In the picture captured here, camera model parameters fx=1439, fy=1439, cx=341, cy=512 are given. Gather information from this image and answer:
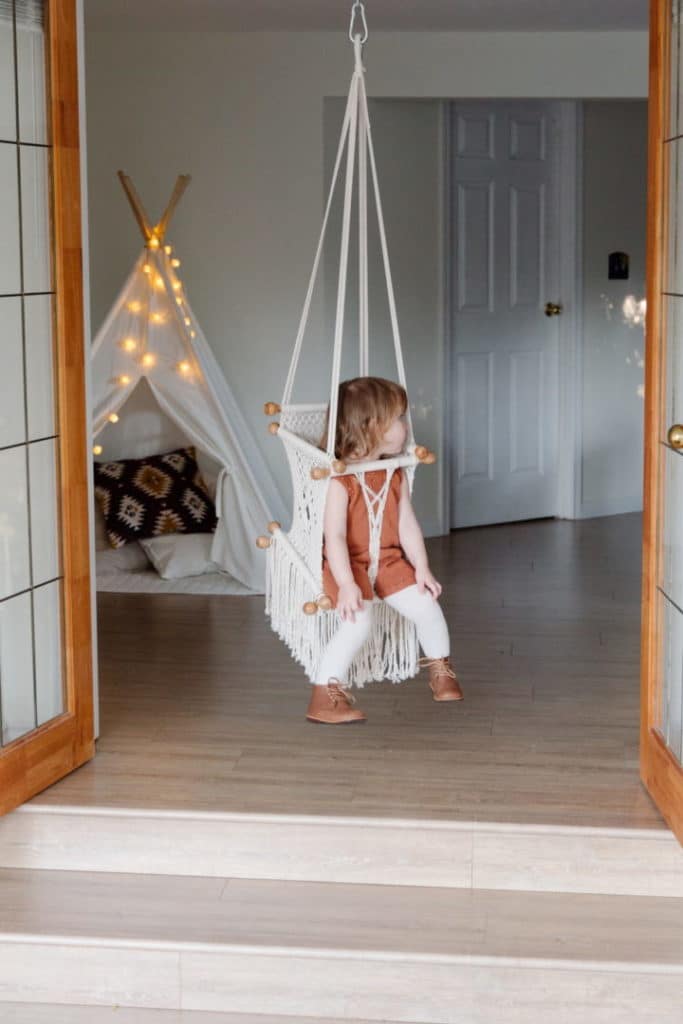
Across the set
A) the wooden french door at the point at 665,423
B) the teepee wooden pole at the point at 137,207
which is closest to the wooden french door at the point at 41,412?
the wooden french door at the point at 665,423

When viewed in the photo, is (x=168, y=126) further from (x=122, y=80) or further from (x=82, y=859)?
(x=82, y=859)

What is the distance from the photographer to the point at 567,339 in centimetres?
687

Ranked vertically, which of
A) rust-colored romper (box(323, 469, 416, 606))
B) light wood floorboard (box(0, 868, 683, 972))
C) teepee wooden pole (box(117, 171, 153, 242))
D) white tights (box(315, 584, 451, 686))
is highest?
teepee wooden pole (box(117, 171, 153, 242))

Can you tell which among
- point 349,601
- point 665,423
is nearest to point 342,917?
point 349,601

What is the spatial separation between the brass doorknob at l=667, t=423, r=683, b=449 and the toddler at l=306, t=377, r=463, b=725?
0.71m

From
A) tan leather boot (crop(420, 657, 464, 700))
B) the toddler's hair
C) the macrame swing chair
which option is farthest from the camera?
tan leather boot (crop(420, 657, 464, 700))

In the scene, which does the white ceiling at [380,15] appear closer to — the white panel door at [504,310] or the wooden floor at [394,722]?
the white panel door at [504,310]

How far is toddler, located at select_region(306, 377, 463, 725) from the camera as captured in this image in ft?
11.3

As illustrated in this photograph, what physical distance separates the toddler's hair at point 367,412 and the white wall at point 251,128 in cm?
256

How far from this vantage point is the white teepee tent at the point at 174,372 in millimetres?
5387

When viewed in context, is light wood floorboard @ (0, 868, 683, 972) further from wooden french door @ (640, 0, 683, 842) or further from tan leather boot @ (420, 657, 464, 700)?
tan leather boot @ (420, 657, 464, 700)

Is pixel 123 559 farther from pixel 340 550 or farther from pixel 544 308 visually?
pixel 544 308

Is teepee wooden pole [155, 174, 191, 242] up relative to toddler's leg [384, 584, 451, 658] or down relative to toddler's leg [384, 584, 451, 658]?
up

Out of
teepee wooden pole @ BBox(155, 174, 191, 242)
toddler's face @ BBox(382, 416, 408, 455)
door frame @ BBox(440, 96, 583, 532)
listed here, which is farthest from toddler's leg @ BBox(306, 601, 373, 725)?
door frame @ BBox(440, 96, 583, 532)
